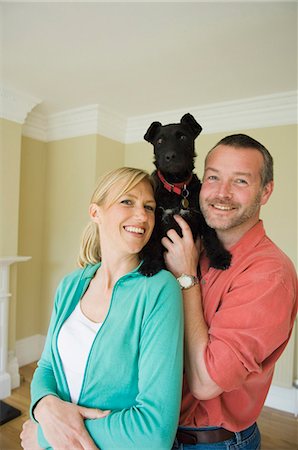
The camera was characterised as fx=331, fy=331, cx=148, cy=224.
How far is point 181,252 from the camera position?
1.10m

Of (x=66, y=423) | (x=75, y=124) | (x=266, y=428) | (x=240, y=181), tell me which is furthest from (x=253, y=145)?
(x=75, y=124)

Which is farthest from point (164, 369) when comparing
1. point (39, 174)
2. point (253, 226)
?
point (39, 174)

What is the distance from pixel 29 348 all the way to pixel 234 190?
342 centimetres

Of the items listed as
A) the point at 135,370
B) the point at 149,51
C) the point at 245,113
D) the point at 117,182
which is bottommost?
the point at 135,370

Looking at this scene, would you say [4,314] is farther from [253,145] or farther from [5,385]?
[253,145]

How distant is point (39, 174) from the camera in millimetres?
3826

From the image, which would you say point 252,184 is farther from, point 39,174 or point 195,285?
point 39,174

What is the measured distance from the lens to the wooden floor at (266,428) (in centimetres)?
238

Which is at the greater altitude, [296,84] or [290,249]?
[296,84]

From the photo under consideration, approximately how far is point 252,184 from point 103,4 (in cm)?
145

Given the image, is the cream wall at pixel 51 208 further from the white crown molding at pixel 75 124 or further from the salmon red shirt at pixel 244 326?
the salmon red shirt at pixel 244 326

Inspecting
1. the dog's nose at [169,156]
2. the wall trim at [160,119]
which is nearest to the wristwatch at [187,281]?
the dog's nose at [169,156]

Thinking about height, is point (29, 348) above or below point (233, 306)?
below

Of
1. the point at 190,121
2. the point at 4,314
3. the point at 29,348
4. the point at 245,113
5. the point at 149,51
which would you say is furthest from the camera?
the point at 29,348
